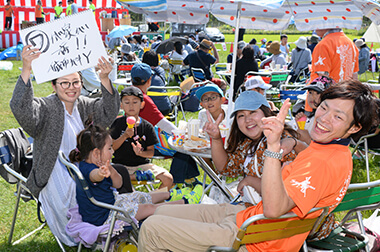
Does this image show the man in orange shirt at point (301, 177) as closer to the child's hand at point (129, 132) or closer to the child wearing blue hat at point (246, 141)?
the child wearing blue hat at point (246, 141)

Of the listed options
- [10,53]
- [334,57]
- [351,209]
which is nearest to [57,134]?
[351,209]

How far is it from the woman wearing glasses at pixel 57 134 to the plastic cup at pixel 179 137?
0.76 meters

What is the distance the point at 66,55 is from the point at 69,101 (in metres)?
0.39

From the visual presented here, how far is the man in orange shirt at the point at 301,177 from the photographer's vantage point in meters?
1.86

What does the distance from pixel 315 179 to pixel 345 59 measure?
3.29 meters

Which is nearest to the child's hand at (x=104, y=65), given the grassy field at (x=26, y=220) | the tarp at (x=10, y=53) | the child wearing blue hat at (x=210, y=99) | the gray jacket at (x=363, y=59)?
the child wearing blue hat at (x=210, y=99)

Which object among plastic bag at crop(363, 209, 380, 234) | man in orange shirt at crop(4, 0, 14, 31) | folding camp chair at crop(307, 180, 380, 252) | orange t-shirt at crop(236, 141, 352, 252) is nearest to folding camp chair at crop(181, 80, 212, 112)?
plastic bag at crop(363, 209, 380, 234)

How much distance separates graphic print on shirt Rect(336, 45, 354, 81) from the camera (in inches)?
183

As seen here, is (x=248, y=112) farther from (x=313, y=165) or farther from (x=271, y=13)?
(x=271, y=13)

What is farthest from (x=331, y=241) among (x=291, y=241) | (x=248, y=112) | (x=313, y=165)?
(x=248, y=112)

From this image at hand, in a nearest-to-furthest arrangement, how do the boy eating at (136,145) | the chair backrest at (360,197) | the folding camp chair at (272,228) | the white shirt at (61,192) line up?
the folding camp chair at (272,228), the chair backrest at (360,197), the white shirt at (61,192), the boy eating at (136,145)

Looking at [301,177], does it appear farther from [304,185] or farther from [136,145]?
[136,145]

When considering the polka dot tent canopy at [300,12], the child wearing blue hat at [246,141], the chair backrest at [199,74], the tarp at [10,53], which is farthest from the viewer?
the tarp at [10,53]

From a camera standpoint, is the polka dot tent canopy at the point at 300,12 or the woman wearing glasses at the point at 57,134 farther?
the polka dot tent canopy at the point at 300,12
